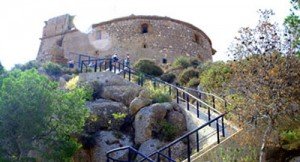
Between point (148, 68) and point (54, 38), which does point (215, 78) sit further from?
point (54, 38)

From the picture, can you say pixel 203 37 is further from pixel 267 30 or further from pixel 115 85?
pixel 267 30

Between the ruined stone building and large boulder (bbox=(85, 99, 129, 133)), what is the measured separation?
2311 cm

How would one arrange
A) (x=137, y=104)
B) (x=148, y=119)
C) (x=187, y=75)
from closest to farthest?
(x=148, y=119), (x=137, y=104), (x=187, y=75)

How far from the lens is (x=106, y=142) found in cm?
1886

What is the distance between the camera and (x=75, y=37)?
49094mm

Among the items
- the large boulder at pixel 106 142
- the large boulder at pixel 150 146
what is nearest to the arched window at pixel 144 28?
the large boulder at pixel 106 142

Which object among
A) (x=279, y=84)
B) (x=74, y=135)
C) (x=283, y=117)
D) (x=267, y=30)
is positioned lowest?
(x=74, y=135)

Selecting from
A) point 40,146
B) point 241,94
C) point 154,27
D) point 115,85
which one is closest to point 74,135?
point 40,146

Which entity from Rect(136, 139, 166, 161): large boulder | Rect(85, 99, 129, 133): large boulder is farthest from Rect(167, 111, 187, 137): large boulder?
Rect(85, 99, 129, 133): large boulder

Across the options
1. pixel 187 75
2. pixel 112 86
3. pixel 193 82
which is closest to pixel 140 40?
pixel 187 75

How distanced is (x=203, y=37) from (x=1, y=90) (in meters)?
35.4

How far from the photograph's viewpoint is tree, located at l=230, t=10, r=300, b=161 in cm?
1398

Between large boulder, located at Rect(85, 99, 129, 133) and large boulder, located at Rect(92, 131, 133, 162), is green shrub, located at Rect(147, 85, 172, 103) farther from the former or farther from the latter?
large boulder, located at Rect(92, 131, 133, 162)

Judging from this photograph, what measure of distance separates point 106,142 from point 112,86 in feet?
14.3
